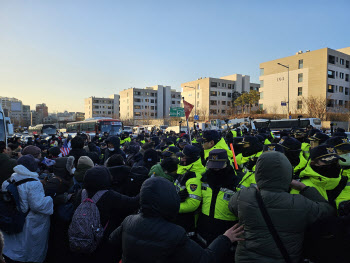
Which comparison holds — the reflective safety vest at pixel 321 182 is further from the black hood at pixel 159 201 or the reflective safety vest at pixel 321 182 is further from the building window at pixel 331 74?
the building window at pixel 331 74

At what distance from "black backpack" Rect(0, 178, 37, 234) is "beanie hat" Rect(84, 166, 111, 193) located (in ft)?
3.44

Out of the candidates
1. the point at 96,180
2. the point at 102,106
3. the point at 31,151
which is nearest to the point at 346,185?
the point at 96,180

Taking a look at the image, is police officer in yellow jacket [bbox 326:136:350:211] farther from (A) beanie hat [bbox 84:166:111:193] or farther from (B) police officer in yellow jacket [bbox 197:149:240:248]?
(A) beanie hat [bbox 84:166:111:193]

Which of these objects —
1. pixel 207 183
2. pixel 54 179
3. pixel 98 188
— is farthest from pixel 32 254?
pixel 207 183

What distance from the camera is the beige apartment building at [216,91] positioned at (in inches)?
3159

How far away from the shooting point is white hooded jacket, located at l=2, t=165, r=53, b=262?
312 cm

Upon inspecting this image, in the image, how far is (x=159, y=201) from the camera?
68.6 inches

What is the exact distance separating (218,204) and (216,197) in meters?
0.08

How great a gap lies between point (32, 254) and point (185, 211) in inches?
87.6

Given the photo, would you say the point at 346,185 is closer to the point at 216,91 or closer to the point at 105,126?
the point at 105,126

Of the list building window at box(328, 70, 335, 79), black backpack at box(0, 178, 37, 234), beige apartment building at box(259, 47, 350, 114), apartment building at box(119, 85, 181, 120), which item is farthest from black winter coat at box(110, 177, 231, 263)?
apartment building at box(119, 85, 181, 120)

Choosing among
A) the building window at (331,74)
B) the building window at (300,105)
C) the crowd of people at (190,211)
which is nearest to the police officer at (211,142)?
the crowd of people at (190,211)

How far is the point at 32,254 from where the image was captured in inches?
128

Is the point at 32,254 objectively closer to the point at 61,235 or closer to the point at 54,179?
the point at 61,235
